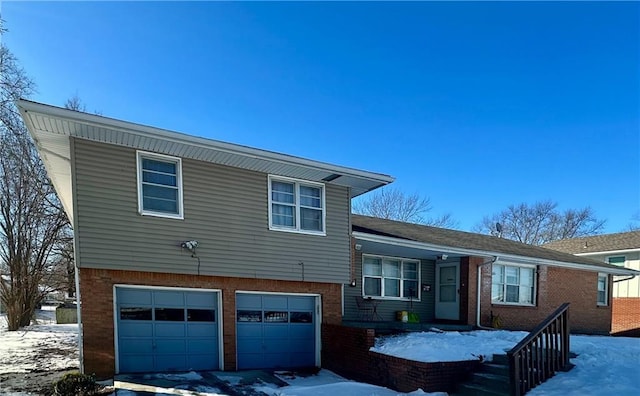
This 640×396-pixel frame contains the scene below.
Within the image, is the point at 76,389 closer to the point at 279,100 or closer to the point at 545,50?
the point at 279,100

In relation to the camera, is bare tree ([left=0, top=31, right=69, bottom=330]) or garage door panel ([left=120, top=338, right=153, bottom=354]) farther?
bare tree ([left=0, top=31, right=69, bottom=330])

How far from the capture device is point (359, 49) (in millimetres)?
12445

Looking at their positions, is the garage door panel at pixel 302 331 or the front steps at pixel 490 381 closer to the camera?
the front steps at pixel 490 381

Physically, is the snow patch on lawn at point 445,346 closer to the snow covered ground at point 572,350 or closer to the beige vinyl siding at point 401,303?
the snow covered ground at point 572,350

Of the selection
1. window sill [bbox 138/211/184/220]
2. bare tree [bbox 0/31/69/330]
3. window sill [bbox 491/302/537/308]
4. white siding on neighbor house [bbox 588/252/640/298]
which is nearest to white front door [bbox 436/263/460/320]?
window sill [bbox 491/302/537/308]

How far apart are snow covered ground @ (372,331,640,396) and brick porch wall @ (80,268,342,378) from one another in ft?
11.0

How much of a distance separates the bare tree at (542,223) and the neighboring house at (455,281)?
2593 centimetres

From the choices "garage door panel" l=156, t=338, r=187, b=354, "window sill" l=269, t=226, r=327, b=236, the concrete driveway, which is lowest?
the concrete driveway

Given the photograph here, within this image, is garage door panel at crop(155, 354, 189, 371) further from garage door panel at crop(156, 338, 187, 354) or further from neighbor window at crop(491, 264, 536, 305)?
neighbor window at crop(491, 264, 536, 305)

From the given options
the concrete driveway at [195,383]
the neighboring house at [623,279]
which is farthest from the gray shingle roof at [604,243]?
the concrete driveway at [195,383]

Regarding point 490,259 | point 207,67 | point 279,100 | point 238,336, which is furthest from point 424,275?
point 207,67

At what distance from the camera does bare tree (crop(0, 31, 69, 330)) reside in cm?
1878

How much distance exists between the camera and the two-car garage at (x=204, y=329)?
8.25 meters

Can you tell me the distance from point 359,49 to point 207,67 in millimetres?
4732
